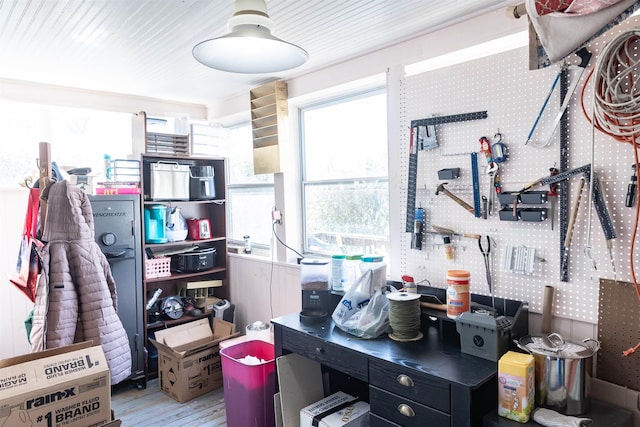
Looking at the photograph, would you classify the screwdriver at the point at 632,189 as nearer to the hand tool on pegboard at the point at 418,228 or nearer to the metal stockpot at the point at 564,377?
the metal stockpot at the point at 564,377

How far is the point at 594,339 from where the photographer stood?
5.91ft

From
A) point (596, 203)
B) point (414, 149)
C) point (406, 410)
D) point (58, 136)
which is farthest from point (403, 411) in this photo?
point (58, 136)

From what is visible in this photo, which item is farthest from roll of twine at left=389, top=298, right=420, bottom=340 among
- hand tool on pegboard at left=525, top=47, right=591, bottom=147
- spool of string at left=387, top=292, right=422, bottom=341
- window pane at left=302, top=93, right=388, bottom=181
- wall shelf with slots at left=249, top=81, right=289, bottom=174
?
wall shelf with slots at left=249, top=81, right=289, bottom=174

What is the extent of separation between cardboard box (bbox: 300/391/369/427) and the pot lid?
2.95 ft

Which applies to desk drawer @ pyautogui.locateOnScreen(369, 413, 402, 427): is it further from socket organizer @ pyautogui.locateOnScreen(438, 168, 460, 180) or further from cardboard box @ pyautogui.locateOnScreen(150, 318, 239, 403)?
cardboard box @ pyautogui.locateOnScreen(150, 318, 239, 403)

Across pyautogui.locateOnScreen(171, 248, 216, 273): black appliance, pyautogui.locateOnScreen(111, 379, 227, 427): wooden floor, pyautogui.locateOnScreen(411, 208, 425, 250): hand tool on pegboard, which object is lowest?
pyautogui.locateOnScreen(111, 379, 227, 427): wooden floor

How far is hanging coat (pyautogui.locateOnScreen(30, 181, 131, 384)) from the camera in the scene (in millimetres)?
2492

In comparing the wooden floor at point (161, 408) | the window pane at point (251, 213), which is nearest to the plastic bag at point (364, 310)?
the wooden floor at point (161, 408)

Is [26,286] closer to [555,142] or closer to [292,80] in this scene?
[292,80]

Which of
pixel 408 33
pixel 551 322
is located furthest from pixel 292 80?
pixel 551 322

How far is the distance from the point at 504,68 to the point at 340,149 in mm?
1331

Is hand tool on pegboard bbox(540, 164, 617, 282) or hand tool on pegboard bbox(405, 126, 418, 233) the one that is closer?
hand tool on pegboard bbox(540, 164, 617, 282)

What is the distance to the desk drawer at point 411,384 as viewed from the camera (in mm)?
1625

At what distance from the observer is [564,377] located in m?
1.62
